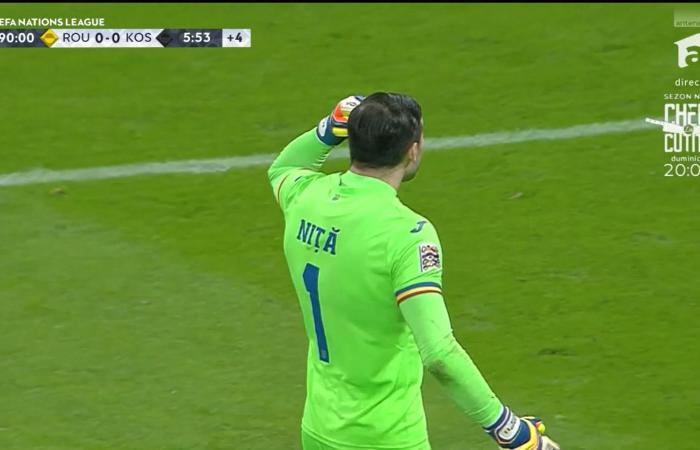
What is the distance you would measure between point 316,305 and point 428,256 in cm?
57

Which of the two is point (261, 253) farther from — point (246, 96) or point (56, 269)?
point (246, 96)

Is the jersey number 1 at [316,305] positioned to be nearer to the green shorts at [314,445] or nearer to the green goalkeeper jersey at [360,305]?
the green goalkeeper jersey at [360,305]

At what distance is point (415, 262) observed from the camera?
199 inches

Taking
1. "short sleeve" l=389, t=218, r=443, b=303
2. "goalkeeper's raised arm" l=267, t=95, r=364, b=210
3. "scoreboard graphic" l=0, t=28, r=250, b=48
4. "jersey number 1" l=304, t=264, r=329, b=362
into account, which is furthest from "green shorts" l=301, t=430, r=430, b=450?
"scoreboard graphic" l=0, t=28, r=250, b=48

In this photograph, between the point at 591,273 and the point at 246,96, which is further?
the point at 246,96

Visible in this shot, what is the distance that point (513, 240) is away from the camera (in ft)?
34.4

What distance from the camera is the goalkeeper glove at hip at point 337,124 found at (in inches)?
231

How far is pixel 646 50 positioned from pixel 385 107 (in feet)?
30.2

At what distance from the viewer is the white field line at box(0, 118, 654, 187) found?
11.6 meters

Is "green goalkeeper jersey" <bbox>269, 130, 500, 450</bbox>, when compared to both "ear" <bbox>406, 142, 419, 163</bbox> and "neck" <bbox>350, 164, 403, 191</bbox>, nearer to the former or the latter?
"neck" <bbox>350, 164, 403, 191</bbox>

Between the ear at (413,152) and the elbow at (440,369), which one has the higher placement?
the ear at (413,152)

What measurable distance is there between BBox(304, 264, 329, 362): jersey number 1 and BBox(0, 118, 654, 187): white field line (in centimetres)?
640

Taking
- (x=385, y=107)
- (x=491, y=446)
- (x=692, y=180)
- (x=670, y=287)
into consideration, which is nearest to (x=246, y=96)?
(x=692, y=180)

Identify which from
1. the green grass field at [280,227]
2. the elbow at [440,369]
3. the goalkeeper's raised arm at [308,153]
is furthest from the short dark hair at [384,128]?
the green grass field at [280,227]
